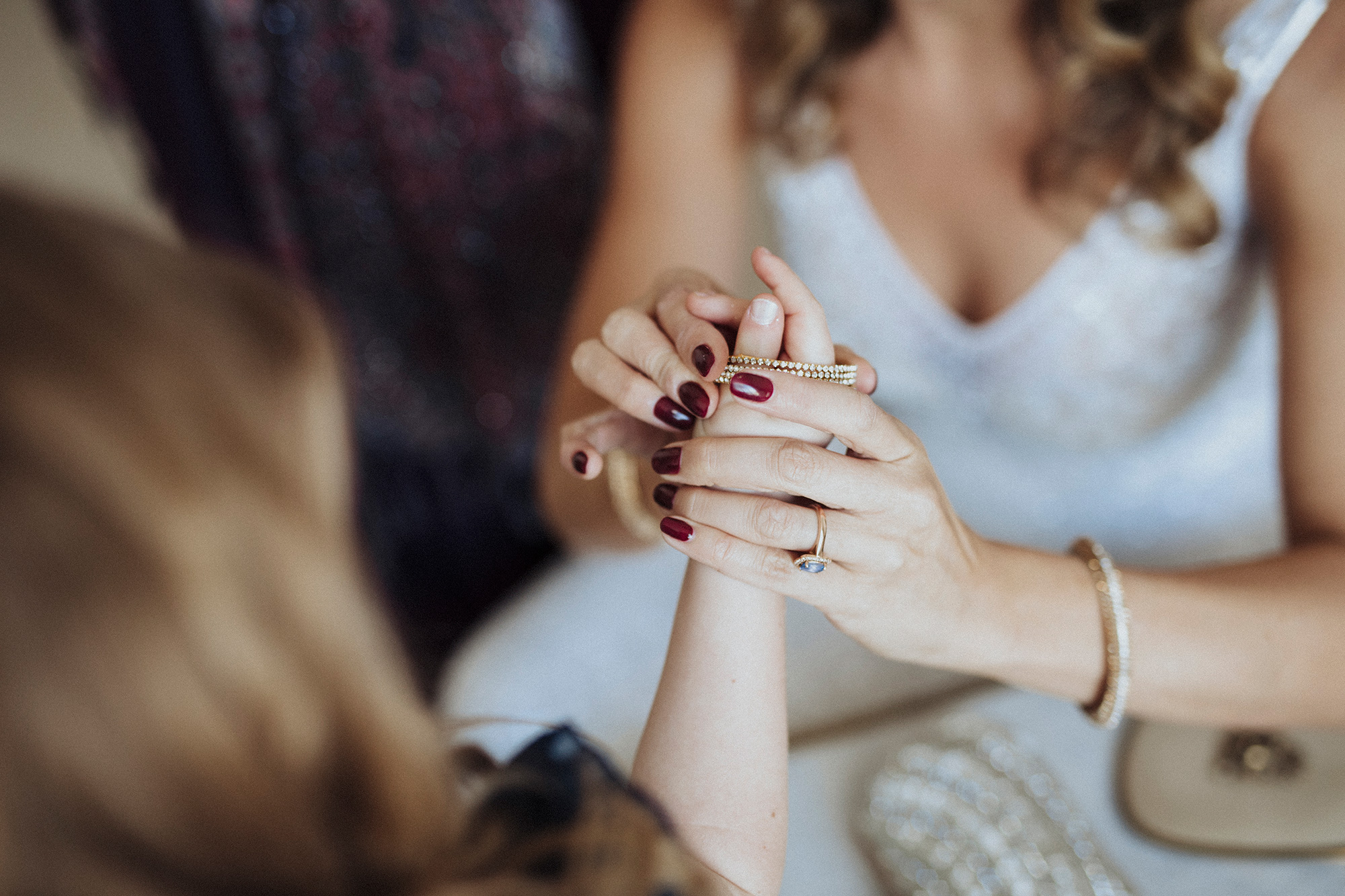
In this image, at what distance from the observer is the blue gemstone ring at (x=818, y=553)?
0.39m

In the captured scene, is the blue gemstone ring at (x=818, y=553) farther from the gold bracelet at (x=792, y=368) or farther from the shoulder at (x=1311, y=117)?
the shoulder at (x=1311, y=117)

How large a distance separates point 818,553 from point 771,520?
29 millimetres

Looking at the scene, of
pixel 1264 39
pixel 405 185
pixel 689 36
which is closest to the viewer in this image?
pixel 1264 39

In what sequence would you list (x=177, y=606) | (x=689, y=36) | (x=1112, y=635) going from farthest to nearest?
1. (x=689, y=36)
2. (x=1112, y=635)
3. (x=177, y=606)

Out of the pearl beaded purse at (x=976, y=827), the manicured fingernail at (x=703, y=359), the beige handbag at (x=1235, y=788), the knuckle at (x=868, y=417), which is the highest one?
the manicured fingernail at (x=703, y=359)

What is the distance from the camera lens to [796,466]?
1.22ft

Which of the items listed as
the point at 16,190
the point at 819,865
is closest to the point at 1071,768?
the point at 819,865

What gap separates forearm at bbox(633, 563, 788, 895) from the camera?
15.7 inches

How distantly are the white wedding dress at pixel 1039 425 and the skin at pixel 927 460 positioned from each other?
26 mm

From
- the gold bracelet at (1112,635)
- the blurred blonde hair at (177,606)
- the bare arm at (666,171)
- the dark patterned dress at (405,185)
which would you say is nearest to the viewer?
the blurred blonde hair at (177,606)

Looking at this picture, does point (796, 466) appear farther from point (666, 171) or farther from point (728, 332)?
point (666, 171)

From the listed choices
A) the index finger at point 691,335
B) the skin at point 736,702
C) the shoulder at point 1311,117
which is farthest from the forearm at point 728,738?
the shoulder at point 1311,117

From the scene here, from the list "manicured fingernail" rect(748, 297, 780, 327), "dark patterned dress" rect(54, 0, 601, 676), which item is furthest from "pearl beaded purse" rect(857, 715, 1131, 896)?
"dark patterned dress" rect(54, 0, 601, 676)

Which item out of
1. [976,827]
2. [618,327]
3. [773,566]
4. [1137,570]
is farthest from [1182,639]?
[618,327]
